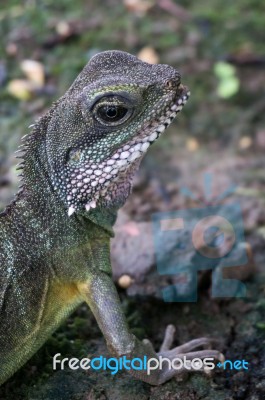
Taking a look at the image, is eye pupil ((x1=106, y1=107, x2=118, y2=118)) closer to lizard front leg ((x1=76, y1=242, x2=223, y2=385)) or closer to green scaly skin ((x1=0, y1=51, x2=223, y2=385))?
green scaly skin ((x1=0, y1=51, x2=223, y2=385))

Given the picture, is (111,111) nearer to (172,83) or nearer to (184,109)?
(172,83)

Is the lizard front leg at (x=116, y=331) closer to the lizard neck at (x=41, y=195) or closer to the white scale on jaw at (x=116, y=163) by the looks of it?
the lizard neck at (x=41, y=195)

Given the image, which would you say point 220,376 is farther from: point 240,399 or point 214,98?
point 214,98

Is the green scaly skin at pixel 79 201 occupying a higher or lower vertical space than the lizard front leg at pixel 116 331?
higher

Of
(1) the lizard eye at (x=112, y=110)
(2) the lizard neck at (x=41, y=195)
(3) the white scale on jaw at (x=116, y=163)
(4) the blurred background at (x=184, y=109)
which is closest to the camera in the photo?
(1) the lizard eye at (x=112, y=110)

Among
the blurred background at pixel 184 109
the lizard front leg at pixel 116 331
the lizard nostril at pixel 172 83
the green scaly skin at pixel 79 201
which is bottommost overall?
the lizard front leg at pixel 116 331

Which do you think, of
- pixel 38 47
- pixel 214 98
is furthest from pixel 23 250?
pixel 38 47

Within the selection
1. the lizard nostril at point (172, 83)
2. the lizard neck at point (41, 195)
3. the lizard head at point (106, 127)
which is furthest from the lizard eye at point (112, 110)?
the lizard neck at point (41, 195)
